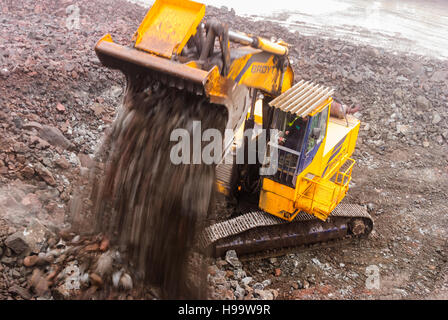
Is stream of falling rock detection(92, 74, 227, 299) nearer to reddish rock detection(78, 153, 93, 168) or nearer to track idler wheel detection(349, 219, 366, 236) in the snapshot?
reddish rock detection(78, 153, 93, 168)

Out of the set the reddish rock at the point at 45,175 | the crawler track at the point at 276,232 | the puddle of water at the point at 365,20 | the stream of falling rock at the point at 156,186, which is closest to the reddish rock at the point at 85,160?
the reddish rock at the point at 45,175

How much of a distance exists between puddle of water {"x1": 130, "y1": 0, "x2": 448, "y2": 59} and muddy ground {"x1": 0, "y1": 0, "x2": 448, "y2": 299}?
75.5 inches

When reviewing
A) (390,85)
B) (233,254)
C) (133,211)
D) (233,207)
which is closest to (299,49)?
(390,85)

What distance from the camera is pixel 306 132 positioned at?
582cm

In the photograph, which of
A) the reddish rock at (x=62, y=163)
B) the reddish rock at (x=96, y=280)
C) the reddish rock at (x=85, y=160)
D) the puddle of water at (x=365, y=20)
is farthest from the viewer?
the puddle of water at (x=365, y=20)

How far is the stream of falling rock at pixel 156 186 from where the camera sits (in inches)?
194

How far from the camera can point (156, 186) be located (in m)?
5.11

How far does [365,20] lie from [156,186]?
1633 cm

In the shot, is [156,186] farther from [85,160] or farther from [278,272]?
[85,160]

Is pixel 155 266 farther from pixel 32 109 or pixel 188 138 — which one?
pixel 32 109

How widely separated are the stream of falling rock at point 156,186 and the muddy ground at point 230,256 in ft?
0.99

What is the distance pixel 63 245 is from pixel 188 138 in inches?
86.5

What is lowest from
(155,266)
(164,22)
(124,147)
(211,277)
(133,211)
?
(211,277)

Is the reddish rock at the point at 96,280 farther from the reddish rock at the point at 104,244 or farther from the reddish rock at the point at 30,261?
the reddish rock at the point at 30,261
